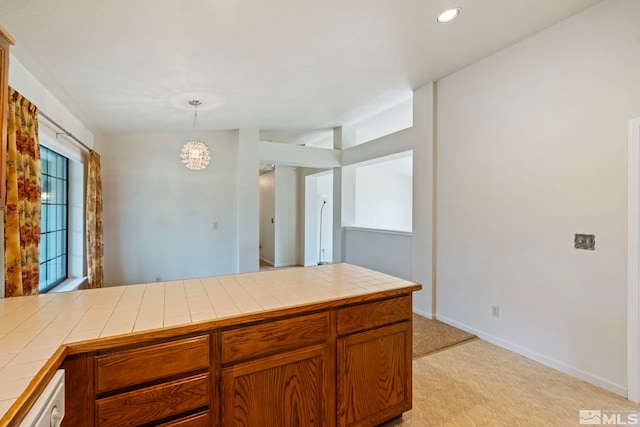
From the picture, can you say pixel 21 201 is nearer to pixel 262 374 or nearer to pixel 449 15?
pixel 262 374

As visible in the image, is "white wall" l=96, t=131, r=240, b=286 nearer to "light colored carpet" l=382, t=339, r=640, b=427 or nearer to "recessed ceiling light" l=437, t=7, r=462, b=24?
"recessed ceiling light" l=437, t=7, r=462, b=24

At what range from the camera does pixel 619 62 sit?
206 cm

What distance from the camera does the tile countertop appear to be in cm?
91

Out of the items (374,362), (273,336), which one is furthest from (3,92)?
(374,362)

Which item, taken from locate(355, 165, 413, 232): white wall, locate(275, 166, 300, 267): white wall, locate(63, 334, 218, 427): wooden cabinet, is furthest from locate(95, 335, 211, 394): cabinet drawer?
locate(355, 165, 413, 232): white wall

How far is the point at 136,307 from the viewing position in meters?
1.31

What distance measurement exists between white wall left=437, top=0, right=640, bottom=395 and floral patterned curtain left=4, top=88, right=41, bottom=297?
12.5ft

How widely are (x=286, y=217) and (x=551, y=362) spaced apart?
5636mm

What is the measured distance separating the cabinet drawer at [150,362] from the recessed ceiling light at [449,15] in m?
2.64

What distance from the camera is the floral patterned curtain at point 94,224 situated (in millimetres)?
3666

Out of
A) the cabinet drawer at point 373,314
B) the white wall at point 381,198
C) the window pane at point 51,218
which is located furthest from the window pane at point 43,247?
the white wall at point 381,198

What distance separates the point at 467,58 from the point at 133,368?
358 cm

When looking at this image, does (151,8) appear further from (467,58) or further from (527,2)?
(467,58)

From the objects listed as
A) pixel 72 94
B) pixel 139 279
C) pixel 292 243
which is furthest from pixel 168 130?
pixel 292 243
